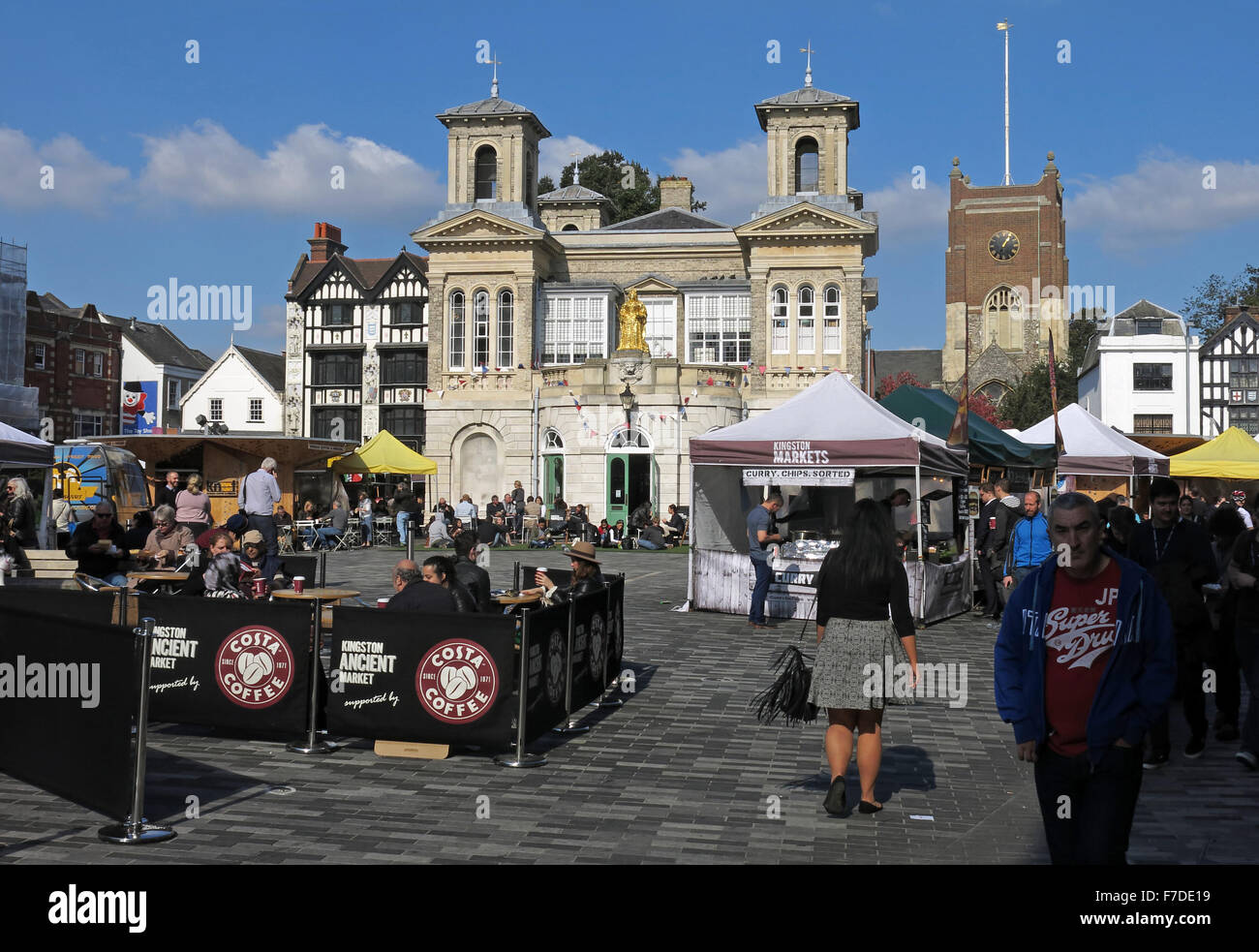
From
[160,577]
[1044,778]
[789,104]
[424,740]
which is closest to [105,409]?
[789,104]

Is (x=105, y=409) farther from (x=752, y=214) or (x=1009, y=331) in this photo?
(x=1009, y=331)

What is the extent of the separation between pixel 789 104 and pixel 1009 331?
55.2 meters

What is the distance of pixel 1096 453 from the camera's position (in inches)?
933

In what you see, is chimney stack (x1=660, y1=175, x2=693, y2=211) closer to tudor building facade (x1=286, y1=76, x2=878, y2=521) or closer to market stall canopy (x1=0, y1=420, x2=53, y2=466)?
tudor building facade (x1=286, y1=76, x2=878, y2=521)

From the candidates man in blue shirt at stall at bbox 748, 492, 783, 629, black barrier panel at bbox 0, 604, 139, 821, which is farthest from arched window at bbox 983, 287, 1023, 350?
black barrier panel at bbox 0, 604, 139, 821

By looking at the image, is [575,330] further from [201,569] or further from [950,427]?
[201,569]

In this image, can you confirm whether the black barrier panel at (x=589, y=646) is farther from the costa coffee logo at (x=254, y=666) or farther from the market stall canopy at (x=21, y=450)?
the market stall canopy at (x=21, y=450)

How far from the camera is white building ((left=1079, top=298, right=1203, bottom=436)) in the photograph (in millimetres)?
59969

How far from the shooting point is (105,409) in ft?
217

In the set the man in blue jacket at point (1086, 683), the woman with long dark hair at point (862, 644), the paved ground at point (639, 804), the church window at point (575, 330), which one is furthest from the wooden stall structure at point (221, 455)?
the man in blue jacket at point (1086, 683)

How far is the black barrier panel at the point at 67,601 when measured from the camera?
8443 millimetres

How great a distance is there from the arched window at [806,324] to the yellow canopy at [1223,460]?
61.1 ft

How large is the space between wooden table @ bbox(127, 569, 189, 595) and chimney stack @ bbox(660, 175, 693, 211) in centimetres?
4619

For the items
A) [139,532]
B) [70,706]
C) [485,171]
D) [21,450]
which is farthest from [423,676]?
[485,171]
